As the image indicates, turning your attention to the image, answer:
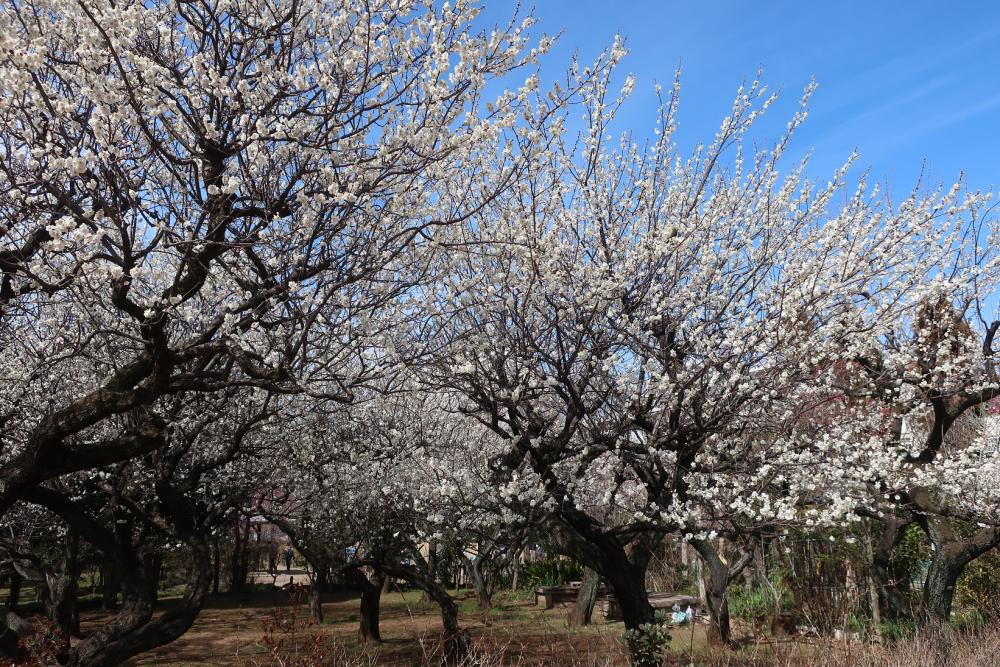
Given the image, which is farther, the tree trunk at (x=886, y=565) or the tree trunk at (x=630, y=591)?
the tree trunk at (x=886, y=565)

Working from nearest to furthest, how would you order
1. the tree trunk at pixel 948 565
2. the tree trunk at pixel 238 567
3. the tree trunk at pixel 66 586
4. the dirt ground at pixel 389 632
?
the tree trunk at pixel 948 565
the dirt ground at pixel 389 632
the tree trunk at pixel 66 586
the tree trunk at pixel 238 567

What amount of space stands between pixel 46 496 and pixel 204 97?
13.3 feet

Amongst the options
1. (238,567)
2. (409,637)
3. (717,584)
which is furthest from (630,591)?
(238,567)

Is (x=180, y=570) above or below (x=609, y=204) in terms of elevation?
below

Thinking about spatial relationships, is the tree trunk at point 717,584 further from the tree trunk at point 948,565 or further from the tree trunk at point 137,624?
the tree trunk at point 137,624

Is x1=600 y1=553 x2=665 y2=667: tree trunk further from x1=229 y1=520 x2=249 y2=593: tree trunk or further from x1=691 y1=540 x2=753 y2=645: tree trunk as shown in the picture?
x1=229 y1=520 x2=249 y2=593: tree trunk

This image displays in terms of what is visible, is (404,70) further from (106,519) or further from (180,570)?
(180,570)

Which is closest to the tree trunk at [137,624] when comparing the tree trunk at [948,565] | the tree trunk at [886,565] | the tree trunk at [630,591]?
the tree trunk at [630,591]

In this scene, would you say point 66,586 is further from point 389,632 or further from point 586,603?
point 586,603

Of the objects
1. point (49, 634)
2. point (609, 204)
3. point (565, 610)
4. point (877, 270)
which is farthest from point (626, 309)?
point (565, 610)

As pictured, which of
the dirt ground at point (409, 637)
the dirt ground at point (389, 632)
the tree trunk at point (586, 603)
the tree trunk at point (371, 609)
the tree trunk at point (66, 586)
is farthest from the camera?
the tree trunk at point (586, 603)

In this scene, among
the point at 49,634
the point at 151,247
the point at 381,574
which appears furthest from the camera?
the point at 381,574

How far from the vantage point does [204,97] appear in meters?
4.62

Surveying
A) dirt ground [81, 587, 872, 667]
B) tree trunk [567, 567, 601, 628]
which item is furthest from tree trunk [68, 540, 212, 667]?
tree trunk [567, 567, 601, 628]
